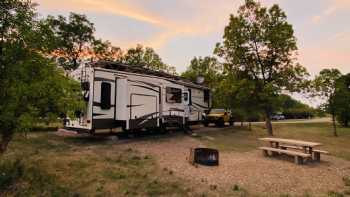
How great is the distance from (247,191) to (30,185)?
17.3 ft

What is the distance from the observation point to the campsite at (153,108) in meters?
5.61

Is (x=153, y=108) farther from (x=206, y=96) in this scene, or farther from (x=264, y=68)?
(x=264, y=68)

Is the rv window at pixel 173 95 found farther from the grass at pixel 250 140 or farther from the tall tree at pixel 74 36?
the tall tree at pixel 74 36

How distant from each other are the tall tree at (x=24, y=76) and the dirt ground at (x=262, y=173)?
3.96m

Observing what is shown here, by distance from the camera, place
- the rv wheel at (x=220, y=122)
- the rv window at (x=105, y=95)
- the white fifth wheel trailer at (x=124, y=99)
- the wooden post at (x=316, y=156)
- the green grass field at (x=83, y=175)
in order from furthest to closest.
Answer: the rv wheel at (x=220, y=122) < the rv window at (x=105, y=95) < the white fifth wheel trailer at (x=124, y=99) < the wooden post at (x=316, y=156) < the green grass field at (x=83, y=175)

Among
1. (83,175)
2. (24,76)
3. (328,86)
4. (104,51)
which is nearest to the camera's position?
(24,76)

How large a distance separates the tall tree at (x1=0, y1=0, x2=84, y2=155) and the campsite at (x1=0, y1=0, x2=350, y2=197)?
0.08 feet

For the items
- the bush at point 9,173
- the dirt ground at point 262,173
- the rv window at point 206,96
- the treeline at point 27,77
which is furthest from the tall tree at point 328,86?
the bush at point 9,173

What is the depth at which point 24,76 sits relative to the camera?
18.4 ft

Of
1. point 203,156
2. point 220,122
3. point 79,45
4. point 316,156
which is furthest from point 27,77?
point 79,45

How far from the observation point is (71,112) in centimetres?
641

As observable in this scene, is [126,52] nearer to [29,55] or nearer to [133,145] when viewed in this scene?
[133,145]

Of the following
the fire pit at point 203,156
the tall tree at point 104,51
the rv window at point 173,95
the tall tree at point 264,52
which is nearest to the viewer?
the fire pit at point 203,156

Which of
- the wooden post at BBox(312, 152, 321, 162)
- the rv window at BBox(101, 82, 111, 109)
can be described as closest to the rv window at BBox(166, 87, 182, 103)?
the rv window at BBox(101, 82, 111, 109)
